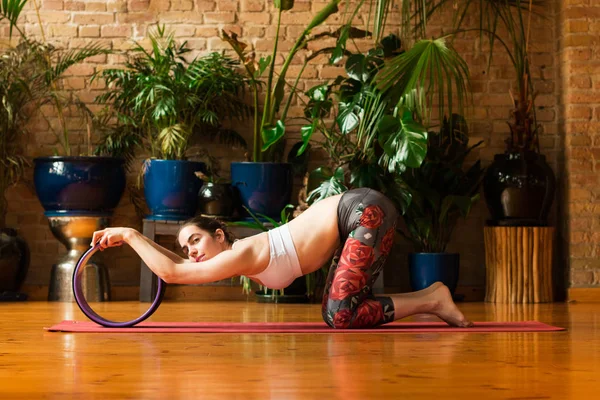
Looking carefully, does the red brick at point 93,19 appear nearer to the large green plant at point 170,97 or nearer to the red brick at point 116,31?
the red brick at point 116,31

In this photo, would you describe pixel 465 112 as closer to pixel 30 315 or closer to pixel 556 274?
pixel 556 274

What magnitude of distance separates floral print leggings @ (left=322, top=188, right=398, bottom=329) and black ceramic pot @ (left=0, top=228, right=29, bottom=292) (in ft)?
10.1

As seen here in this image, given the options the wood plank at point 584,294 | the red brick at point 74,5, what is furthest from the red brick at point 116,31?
the wood plank at point 584,294

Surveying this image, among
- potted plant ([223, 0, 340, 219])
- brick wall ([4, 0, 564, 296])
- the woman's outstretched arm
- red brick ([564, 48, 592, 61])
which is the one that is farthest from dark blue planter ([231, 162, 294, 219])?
the woman's outstretched arm

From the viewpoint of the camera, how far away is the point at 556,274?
6.87 meters

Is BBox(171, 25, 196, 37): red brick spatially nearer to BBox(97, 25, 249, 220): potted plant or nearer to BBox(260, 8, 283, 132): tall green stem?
BBox(97, 25, 249, 220): potted plant

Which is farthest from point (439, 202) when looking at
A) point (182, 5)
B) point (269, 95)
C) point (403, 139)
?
point (182, 5)

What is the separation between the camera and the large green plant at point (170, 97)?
20.6ft

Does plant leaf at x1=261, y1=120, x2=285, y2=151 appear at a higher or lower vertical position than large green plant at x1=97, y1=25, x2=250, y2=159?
lower

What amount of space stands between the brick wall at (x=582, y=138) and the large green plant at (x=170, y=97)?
2299 mm

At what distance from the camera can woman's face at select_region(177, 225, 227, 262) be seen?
3816 mm

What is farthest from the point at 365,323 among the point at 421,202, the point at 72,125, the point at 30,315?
the point at 72,125

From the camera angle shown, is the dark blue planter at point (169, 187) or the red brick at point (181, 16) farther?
the red brick at point (181, 16)

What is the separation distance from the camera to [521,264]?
21.0 feet
